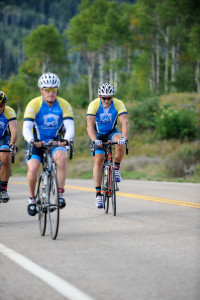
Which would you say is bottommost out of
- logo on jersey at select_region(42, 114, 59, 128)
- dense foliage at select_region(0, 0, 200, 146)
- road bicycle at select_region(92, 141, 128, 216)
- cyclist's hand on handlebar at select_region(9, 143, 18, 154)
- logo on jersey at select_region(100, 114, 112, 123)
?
road bicycle at select_region(92, 141, 128, 216)

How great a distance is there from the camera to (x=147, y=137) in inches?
1566

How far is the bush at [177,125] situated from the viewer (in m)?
38.0

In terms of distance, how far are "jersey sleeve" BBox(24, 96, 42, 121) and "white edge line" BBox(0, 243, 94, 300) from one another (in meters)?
2.21

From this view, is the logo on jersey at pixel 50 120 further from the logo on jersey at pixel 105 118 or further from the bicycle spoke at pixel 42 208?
the logo on jersey at pixel 105 118

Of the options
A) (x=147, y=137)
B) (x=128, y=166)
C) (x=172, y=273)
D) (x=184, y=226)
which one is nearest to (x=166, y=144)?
(x=147, y=137)

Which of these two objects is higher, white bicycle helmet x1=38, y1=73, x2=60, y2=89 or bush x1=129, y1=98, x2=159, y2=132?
bush x1=129, y1=98, x2=159, y2=132

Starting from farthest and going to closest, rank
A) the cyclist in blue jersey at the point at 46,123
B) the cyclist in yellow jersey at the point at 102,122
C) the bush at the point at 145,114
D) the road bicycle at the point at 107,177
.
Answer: the bush at the point at 145,114 → the cyclist in yellow jersey at the point at 102,122 → the road bicycle at the point at 107,177 → the cyclist in blue jersey at the point at 46,123

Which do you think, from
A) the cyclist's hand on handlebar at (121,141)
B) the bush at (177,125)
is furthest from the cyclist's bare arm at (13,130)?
the bush at (177,125)

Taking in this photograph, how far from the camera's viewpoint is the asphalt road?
4.85m

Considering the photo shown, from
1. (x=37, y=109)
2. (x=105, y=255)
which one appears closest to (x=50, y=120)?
(x=37, y=109)

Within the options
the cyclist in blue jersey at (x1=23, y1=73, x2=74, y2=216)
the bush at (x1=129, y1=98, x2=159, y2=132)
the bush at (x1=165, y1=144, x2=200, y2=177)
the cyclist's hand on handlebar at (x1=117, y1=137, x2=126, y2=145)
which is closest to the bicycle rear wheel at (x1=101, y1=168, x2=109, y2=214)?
the cyclist's hand on handlebar at (x1=117, y1=137, x2=126, y2=145)

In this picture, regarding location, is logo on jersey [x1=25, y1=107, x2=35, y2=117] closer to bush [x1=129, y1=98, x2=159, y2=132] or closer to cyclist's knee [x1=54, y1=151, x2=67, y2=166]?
cyclist's knee [x1=54, y1=151, x2=67, y2=166]

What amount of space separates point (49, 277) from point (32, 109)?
3.48 metres

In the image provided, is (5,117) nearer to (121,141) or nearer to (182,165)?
(121,141)
